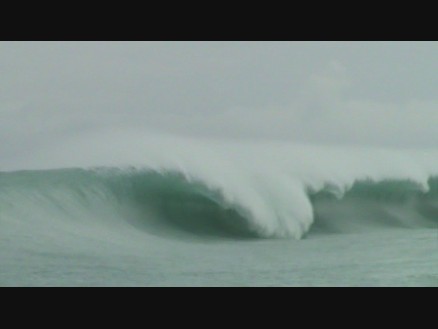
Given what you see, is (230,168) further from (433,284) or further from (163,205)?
(433,284)

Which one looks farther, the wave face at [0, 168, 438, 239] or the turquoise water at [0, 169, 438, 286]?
the wave face at [0, 168, 438, 239]

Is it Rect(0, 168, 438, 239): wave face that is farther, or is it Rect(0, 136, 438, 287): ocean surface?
Rect(0, 168, 438, 239): wave face

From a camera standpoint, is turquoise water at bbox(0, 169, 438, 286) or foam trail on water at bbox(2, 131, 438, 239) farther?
foam trail on water at bbox(2, 131, 438, 239)

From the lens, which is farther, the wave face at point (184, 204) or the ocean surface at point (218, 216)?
the wave face at point (184, 204)

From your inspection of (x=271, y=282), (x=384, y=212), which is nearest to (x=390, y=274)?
(x=271, y=282)
